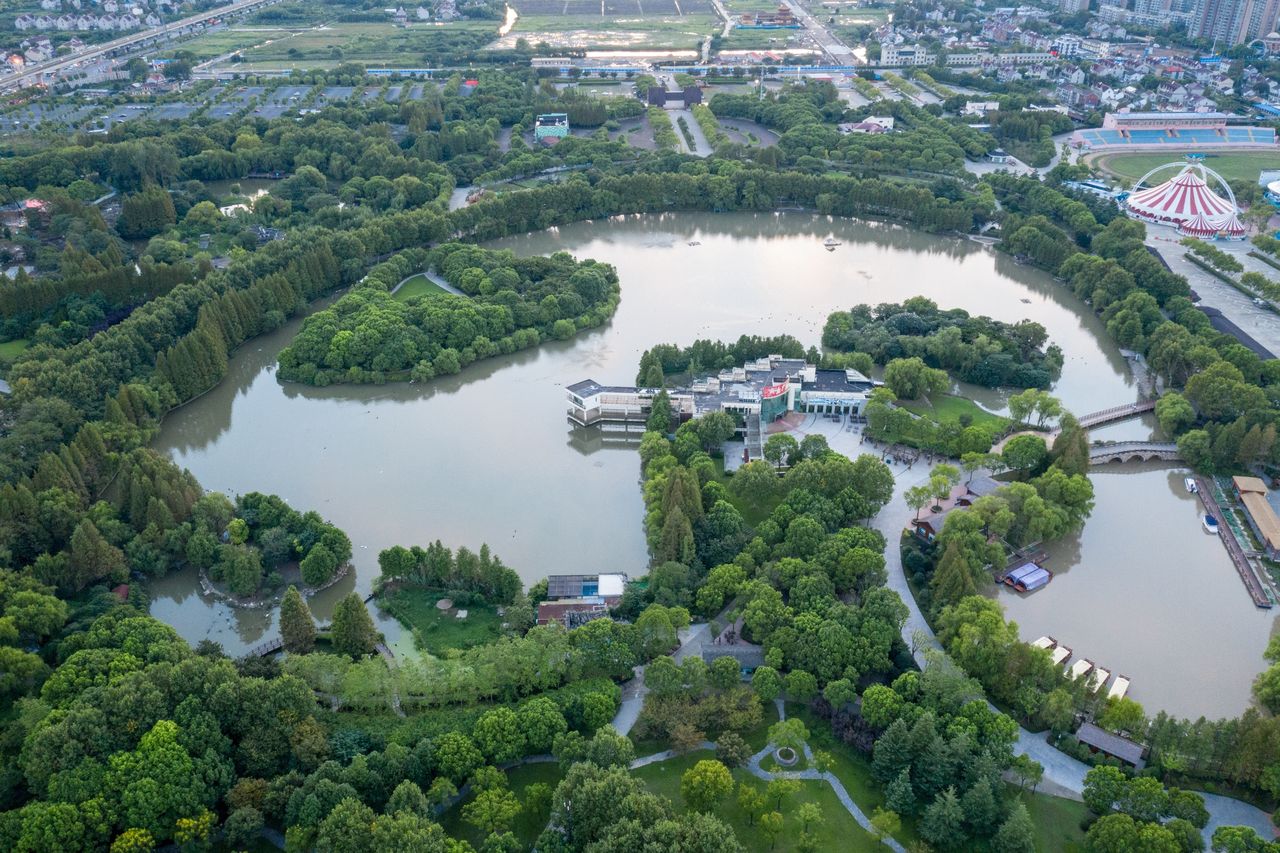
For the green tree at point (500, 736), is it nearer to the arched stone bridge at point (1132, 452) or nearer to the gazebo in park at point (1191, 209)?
the arched stone bridge at point (1132, 452)

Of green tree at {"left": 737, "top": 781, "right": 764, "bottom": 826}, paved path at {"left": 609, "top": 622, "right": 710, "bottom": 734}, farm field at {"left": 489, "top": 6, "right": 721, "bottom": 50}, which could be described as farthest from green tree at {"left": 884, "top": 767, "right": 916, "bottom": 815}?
farm field at {"left": 489, "top": 6, "right": 721, "bottom": 50}

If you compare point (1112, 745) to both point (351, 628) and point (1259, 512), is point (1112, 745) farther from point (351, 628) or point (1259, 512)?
point (351, 628)

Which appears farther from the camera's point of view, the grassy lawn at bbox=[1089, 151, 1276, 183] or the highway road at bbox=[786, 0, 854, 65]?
the highway road at bbox=[786, 0, 854, 65]

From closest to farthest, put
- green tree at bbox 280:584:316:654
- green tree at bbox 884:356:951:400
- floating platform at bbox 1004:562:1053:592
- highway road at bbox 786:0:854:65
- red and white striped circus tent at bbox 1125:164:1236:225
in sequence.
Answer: green tree at bbox 280:584:316:654 < floating platform at bbox 1004:562:1053:592 < green tree at bbox 884:356:951:400 < red and white striped circus tent at bbox 1125:164:1236:225 < highway road at bbox 786:0:854:65

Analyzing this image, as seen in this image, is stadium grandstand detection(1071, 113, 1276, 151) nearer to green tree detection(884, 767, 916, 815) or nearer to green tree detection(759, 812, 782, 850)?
green tree detection(884, 767, 916, 815)

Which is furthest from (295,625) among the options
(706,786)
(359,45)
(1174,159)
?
(359,45)

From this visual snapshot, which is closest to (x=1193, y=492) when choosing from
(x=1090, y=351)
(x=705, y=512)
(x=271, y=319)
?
(x=1090, y=351)
